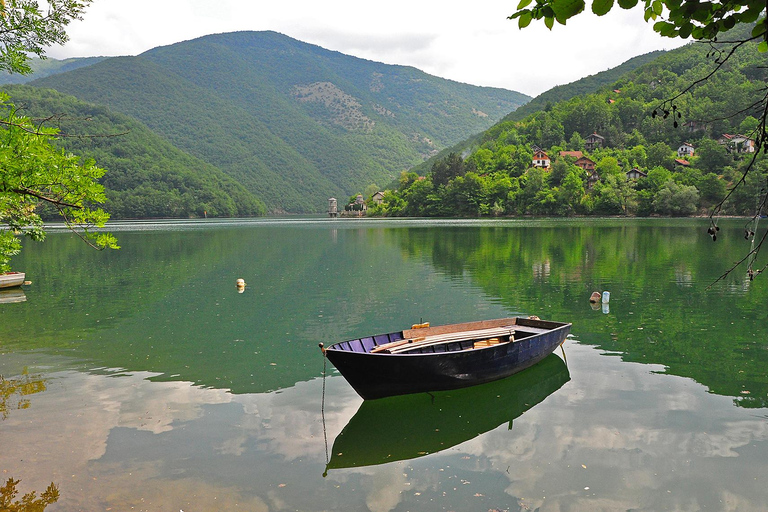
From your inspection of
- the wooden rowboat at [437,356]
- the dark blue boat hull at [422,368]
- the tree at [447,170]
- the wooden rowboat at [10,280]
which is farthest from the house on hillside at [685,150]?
the wooden rowboat at [10,280]

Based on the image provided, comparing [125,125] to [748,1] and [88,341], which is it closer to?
[88,341]

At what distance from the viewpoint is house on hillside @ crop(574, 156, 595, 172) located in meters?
142

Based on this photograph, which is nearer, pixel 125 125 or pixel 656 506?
pixel 656 506

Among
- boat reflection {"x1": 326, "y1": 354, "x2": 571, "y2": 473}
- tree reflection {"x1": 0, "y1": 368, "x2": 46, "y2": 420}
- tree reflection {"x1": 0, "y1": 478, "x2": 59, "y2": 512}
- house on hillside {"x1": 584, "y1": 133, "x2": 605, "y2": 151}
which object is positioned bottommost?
boat reflection {"x1": 326, "y1": 354, "x2": 571, "y2": 473}

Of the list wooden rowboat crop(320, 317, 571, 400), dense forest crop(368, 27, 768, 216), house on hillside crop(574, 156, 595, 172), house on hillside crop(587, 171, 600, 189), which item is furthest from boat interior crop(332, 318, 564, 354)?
house on hillside crop(574, 156, 595, 172)

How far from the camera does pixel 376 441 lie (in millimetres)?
11289

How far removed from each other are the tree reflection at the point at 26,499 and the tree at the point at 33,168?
4.39 m

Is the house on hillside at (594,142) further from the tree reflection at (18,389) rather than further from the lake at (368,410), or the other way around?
the tree reflection at (18,389)

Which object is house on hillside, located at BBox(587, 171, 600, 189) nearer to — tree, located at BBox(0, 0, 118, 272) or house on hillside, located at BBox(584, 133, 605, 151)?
house on hillside, located at BBox(584, 133, 605, 151)

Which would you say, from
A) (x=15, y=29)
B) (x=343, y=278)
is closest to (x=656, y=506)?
(x=15, y=29)

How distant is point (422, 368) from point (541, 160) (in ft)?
485

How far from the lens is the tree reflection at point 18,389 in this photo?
42.8ft

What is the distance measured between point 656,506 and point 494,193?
135612 mm

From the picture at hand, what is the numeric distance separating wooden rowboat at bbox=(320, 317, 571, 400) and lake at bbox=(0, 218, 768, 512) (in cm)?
49
